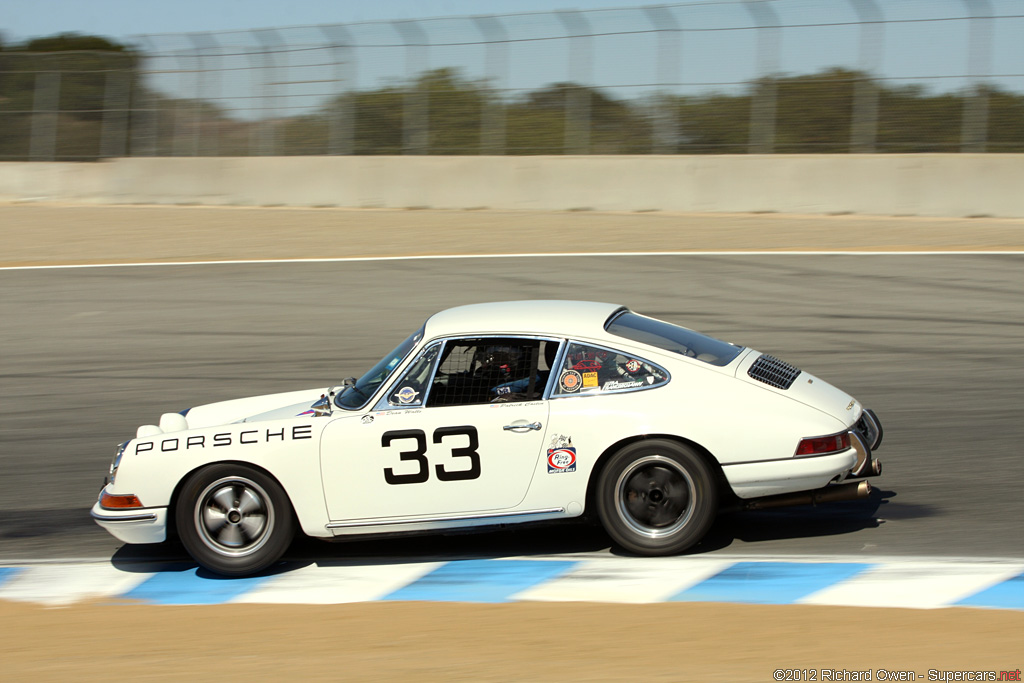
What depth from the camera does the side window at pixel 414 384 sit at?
17.3 ft

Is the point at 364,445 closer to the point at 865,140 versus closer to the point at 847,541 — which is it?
the point at 847,541

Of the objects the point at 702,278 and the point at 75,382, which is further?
the point at 702,278

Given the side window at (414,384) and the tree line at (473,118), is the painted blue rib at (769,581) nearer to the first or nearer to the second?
Answer: the side window at (414,384)

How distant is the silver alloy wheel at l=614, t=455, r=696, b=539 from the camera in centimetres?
510

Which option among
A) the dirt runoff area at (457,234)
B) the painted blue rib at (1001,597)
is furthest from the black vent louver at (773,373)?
the dirt runoff area at (457,234)

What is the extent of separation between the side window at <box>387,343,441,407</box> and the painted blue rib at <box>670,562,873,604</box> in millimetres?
1633

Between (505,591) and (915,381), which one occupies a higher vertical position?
(915,381)

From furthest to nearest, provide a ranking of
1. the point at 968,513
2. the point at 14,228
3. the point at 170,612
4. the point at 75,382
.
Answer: the point at 14,228, the point at 75,382, the point at 968,513, the point at 170,612

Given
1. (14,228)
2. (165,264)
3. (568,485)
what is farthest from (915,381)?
(14,228)

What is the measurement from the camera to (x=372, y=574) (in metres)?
5.41

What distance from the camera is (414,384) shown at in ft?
17.3

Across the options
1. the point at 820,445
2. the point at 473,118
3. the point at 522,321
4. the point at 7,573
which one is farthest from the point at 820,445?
the point at 473,118

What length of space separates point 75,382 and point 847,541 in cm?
744

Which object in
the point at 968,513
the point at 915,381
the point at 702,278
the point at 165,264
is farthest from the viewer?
the point at 165,264
